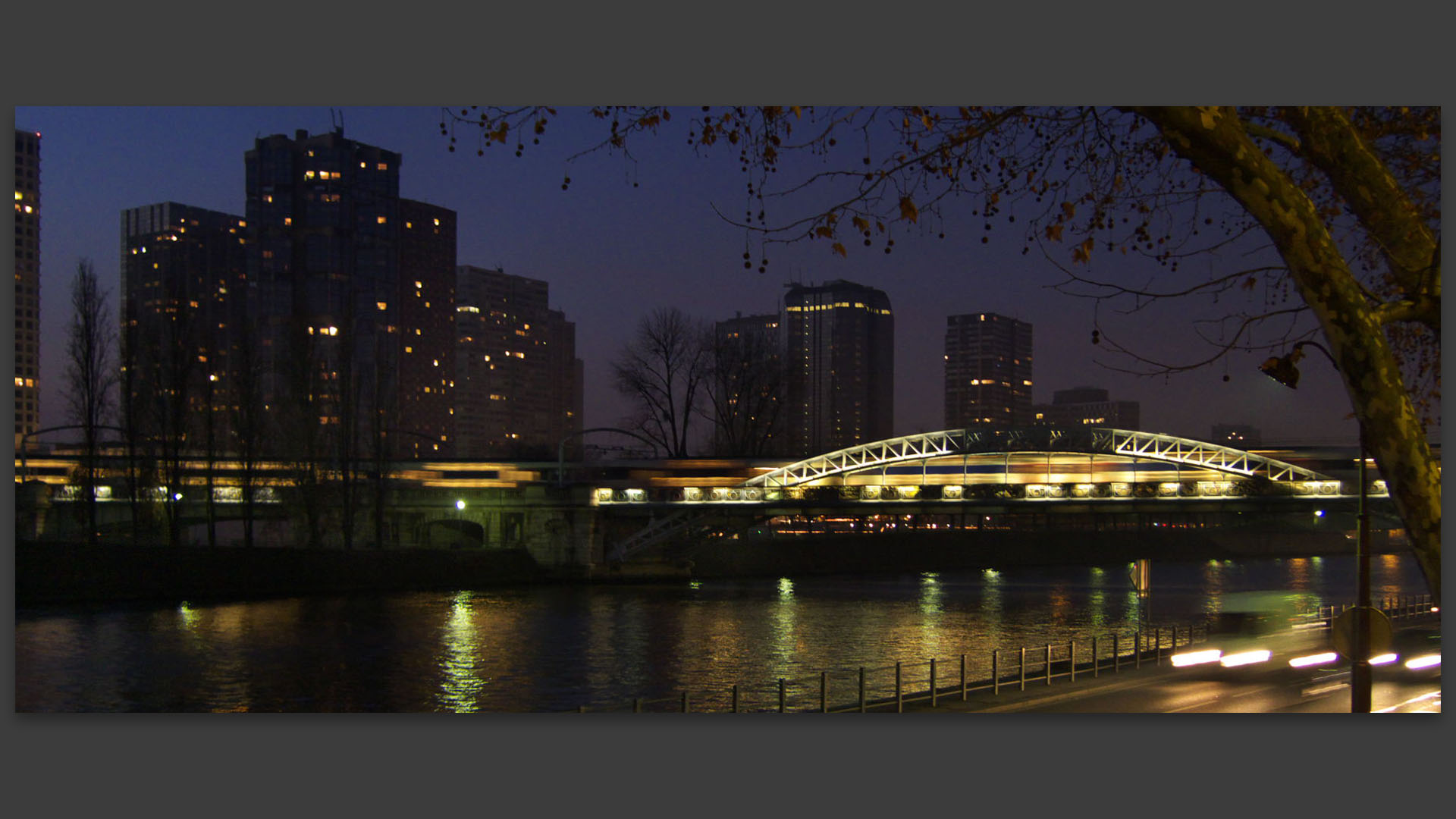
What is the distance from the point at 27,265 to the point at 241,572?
19485 millimetres

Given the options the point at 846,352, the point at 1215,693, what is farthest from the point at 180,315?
the point at 1215,693

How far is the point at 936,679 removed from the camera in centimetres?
1686

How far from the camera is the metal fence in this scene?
→ 12.4 m

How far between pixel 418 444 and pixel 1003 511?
6152 centimetres

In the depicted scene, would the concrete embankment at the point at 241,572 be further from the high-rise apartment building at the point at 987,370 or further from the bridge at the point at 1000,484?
the high-rise apartment building at the point at 987,370

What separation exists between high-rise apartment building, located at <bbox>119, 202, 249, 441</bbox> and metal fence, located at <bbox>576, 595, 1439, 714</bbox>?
22.2 m

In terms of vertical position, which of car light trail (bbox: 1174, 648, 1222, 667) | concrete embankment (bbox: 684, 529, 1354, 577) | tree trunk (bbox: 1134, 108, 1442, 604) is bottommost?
concrete embankment (bbox: 684, 529, 1354, 577)

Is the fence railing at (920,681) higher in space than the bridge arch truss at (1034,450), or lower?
lower

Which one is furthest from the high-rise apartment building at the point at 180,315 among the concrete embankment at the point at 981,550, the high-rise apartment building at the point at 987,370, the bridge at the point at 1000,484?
the high-rise apartment building at the point at 987,370

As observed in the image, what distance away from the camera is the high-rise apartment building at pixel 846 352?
75.0 feet

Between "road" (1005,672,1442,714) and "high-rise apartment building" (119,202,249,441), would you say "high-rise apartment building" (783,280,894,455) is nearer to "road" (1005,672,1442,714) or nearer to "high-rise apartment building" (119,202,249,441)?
"road" (1005,672,1442,714)

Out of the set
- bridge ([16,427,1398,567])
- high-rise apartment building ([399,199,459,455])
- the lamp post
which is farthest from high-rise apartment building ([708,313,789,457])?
high-rise apartment building ([399,199,459,455])

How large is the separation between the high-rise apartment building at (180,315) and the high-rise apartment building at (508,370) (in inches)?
654

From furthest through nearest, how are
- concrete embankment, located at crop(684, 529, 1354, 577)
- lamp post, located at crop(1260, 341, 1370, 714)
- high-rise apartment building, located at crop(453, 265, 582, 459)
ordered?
high-rise apartment building, located at crop(453, 265, 582, 459) < concrete embankment, located at crop(684, 529, 1354, 577) < lamp post, located at crop(1260, 341, 1370, 714)
